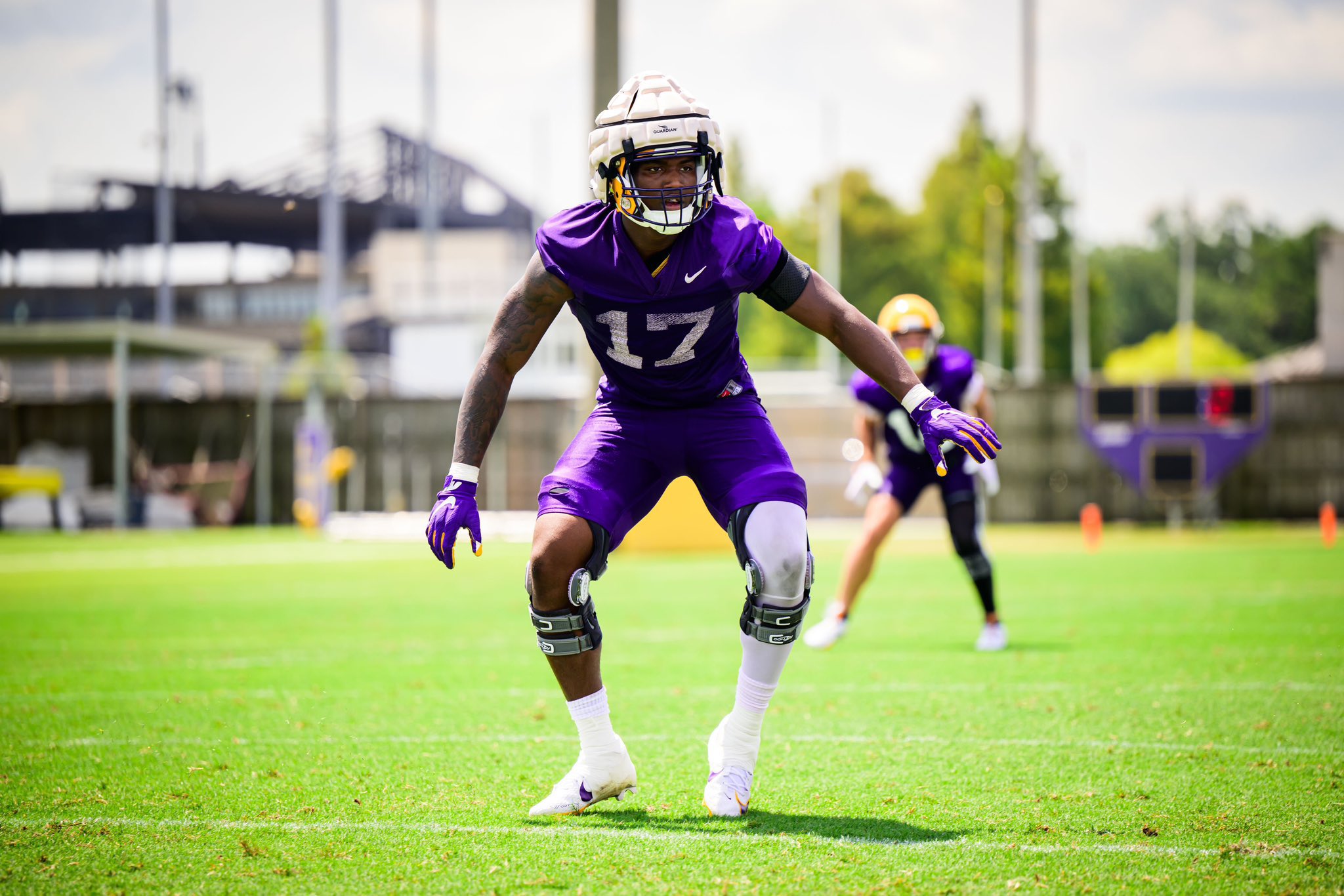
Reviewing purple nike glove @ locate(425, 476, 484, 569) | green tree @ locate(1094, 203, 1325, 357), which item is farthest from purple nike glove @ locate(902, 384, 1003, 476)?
green tree @ locate(1094, 203, 1325, 357)

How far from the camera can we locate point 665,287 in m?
4.41

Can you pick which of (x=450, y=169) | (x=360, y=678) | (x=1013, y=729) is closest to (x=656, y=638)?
(x=360, y=678)

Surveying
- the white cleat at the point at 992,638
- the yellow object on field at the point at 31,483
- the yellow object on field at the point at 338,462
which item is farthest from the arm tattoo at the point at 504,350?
the yellow object on field at the point at 31,483

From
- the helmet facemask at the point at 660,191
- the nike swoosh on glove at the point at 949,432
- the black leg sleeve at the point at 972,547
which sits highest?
the helmet facemask at the point at 660,191

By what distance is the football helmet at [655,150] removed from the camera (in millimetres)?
4316

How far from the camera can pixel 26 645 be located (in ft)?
30.3

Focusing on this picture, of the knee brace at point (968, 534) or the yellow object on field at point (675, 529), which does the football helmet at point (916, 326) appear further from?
the yellow object on field at point (675, 529)

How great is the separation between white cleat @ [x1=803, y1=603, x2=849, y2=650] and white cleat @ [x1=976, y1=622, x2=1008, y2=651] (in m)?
0.90

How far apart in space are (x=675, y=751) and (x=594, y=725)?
1098 mm

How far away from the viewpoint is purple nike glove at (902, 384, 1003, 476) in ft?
14.1

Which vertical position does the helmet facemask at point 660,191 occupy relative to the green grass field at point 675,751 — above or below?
above

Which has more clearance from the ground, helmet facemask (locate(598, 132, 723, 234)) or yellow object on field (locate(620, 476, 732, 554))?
helmet facemask (locate(598, 132, 723, 234))

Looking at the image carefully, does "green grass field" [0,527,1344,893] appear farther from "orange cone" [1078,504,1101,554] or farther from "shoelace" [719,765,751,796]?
"orange cone" [1078,504,1101,554]

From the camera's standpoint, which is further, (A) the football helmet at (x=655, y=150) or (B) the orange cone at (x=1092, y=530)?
(B) the orange cone at (x=1092, y=530)
